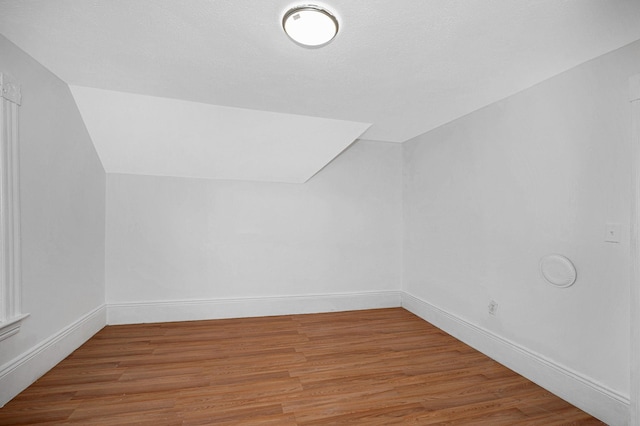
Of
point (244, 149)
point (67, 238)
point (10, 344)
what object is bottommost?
point (10, 344)

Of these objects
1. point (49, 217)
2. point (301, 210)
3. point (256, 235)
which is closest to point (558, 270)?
point (301, 210)

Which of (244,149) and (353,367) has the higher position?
(244,149)

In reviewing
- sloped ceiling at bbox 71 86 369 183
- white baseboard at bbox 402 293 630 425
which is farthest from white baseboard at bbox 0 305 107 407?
white baseboard at bbox 402 293 630 425

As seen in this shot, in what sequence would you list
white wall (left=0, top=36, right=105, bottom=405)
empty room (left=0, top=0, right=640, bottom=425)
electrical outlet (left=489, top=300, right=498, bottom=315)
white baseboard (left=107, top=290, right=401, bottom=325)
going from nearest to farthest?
empty room (left=0, top=0, right=640, bottom=425) < white wall (left=0, top=36, right=105, bottom=405) < electrical outlet (left=489, top=300, right=498, bottom=315) < white baseboard (left=107, top=290, right=401, bottom=325)

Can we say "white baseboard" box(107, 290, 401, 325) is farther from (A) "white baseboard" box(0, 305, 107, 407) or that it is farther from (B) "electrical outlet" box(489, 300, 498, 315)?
(B) "electrical outlet" box(489, 300, 498, 315)

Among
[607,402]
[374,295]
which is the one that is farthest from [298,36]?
[374,295]

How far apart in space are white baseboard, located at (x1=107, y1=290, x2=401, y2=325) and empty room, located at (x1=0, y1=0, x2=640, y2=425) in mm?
23

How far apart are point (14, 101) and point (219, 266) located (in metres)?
2.13

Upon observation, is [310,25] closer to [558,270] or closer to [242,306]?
[558,270]

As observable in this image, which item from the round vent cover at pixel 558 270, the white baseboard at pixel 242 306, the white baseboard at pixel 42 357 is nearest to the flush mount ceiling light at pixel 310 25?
the round vent cover at pixel 558 270

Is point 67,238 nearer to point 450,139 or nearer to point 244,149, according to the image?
point 244,149

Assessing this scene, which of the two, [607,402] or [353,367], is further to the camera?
[353,367]

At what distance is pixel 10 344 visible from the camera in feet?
5.69

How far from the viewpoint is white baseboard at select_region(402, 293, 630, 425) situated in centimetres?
166
